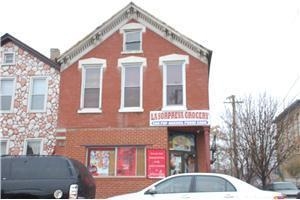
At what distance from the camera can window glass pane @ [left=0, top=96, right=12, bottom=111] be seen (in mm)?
22578

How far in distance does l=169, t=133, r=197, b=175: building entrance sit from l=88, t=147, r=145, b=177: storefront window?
1.53 metres

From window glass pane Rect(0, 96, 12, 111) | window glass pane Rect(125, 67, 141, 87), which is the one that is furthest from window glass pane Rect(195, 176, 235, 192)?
window glass pane Rect(0, 96, 12, 111)

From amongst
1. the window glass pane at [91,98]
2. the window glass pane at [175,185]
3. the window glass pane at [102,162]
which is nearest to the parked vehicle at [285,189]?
→ the window glass pane at [102,162]

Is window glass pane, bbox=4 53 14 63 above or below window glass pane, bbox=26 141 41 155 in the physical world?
above

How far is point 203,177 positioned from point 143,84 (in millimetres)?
9704

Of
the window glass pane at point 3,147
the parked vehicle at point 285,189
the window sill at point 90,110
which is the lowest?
the parked vehicle at point 285,189

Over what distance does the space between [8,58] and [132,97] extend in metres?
7.64

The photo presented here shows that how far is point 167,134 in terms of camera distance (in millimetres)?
19953

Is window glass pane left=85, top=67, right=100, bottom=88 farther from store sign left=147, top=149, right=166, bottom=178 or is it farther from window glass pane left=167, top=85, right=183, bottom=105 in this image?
store sign left=147, top=149, right=166, bottom=178

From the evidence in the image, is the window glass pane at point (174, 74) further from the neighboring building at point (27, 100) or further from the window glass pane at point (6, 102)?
the window glass pane at point (6, 102)

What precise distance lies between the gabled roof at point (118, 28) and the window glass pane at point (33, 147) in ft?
13.3

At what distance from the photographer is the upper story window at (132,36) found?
71.5ft

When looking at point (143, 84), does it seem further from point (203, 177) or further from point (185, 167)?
point (203, 177)

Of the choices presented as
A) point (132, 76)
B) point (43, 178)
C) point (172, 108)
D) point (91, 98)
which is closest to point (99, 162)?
point (91, 98)
